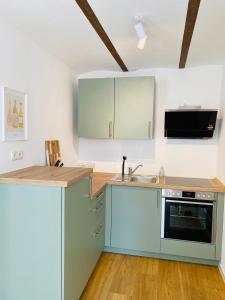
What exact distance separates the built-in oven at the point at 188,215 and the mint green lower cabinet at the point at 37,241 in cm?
124

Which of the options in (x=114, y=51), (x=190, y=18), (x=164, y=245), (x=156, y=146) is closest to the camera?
(x=190, y=18)

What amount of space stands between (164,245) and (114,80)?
208 cm

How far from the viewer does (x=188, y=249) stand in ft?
8.18

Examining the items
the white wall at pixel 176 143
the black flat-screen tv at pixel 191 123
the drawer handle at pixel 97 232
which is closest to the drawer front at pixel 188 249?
the drawer handle at pixel 97 232

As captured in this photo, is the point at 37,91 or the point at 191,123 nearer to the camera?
the point at 37,91

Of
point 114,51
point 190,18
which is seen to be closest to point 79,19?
point 114,51

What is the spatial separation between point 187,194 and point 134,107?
1216 mm

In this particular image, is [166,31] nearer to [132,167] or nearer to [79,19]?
[79,19]

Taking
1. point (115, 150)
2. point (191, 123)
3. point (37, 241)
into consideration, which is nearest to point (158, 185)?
point (191, 123)

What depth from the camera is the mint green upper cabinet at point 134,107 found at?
277cm

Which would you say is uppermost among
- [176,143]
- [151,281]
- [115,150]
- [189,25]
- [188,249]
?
[189,25]

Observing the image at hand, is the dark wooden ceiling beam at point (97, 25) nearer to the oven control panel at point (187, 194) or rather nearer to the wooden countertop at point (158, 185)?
the wooden countertop at point (158, 185)

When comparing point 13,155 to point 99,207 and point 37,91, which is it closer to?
point 37,91

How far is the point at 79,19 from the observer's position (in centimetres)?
171
